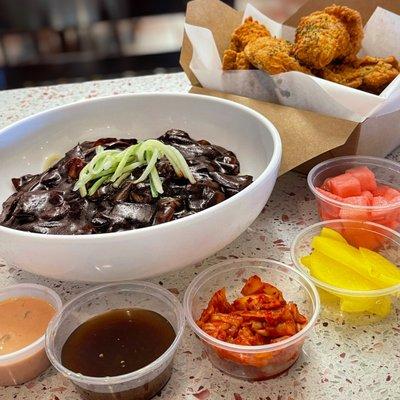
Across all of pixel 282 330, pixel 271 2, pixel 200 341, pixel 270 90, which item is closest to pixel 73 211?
pixel 200 341

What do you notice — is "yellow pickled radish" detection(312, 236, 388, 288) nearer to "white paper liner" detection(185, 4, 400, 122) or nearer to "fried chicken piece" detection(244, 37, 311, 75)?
"white paper liner" detection(185, 4, 400, 122)

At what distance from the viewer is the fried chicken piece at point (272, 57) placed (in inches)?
60.6

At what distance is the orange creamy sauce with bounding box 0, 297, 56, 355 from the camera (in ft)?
3.37

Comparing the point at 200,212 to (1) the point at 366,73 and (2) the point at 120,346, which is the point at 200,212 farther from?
(1) the point at 366,73

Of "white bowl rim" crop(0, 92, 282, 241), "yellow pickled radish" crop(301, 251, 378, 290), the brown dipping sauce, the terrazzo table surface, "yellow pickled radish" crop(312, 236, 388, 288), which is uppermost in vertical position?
"white bowl rim" crop(0, 92, 282, 241)

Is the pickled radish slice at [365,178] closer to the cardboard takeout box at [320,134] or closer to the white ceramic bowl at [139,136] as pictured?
the cardboard takeout box at [320,134]

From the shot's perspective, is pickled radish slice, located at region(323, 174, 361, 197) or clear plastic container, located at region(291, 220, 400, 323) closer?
clear plastic container, located at region(291, 220, 400, 323)

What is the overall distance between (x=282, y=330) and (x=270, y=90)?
0.82 meters

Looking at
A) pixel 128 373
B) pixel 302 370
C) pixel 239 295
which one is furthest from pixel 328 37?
pixel 128 373

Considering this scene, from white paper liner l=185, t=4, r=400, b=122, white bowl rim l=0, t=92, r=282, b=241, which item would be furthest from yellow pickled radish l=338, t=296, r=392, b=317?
white paper liner l=185, t=4, r=400, b=122

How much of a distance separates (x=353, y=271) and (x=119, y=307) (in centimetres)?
45

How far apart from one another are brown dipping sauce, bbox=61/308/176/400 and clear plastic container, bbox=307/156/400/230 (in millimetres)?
500

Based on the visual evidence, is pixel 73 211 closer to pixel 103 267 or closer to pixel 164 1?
pixel 103 267

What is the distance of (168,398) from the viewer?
0.98 metres
